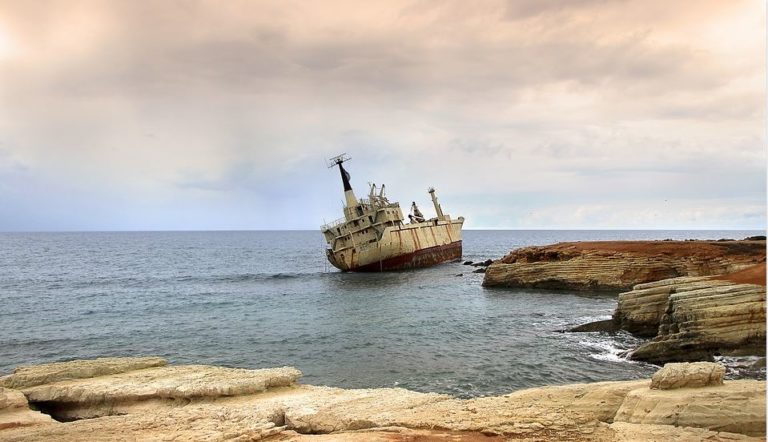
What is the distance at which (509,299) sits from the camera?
35.9m

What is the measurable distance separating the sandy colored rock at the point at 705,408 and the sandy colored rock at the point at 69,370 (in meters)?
12.5

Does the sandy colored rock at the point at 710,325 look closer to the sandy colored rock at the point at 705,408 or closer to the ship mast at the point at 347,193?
the sandy colored rock at the point at 705,408

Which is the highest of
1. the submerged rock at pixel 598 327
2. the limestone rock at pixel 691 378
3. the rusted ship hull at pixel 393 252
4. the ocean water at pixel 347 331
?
the rusted ship hull at pixel 393 252

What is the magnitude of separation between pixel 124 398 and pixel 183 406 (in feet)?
4.99

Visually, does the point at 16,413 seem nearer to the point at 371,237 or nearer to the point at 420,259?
the point at 371,237

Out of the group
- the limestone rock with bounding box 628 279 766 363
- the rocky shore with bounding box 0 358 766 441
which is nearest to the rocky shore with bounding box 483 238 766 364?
the limestone rock with bounding box 628 279 766 363

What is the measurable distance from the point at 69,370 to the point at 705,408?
14.5 metres

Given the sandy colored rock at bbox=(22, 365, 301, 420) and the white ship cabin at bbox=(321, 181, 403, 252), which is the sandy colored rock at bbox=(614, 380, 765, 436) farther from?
the white ship cabin at bbox=(321, 181, 403, 252)

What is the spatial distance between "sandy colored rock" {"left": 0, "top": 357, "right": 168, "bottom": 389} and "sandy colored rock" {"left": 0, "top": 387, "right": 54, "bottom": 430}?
100 cm

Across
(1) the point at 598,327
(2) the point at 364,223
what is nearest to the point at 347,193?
(2) the point at 364,223

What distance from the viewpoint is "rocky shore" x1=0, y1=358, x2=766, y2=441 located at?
8.11 meters

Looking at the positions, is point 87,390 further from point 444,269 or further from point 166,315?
point 444,269

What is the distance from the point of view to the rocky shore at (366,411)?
8.11 metres

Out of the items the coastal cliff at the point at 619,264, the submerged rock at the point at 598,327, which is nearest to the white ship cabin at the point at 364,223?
the coastal cliff at the point at 619,264
